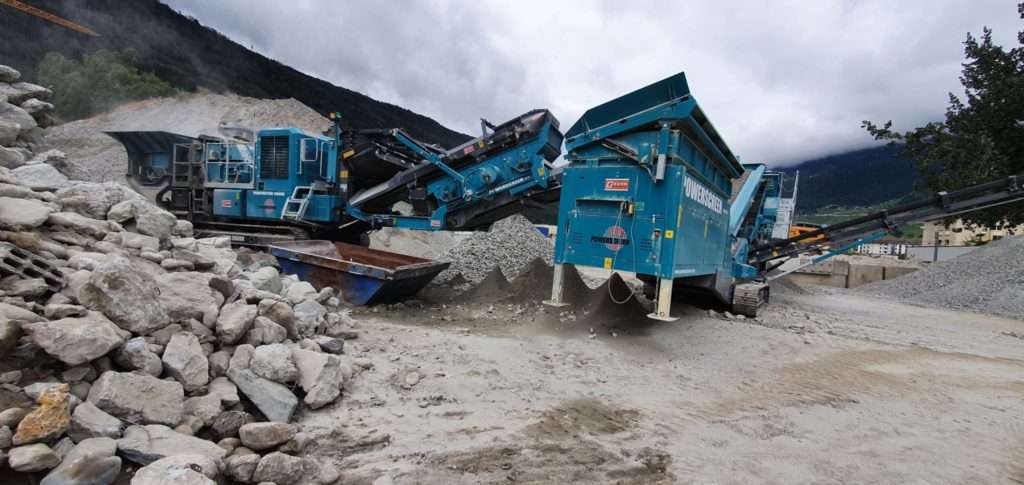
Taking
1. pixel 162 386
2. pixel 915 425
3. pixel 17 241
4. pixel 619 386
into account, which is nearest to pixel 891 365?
pixel 915 425

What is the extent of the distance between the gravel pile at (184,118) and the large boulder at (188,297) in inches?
1047

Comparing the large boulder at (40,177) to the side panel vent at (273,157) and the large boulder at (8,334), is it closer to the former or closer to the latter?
the large boulder at (8,334)

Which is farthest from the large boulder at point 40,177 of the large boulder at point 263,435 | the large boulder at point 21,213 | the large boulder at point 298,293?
the large boulder at point 263,435

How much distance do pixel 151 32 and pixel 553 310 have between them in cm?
3371

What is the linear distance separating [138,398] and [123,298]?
27.0 inches

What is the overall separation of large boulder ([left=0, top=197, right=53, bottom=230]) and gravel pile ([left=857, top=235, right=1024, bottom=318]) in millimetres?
15470

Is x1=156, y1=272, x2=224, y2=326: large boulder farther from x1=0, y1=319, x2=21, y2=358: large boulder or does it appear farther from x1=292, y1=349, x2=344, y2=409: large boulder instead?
x1=0, y1=319, x2=21, y2=358: large boulder

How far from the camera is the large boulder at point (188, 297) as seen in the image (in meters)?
3.34

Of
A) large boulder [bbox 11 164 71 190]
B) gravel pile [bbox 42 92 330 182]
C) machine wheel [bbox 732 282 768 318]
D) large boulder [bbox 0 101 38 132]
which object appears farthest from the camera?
gravel pile [bbox 42 92 330 182]

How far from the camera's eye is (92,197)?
4590mm

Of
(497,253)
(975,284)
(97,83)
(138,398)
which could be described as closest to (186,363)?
(138,398)

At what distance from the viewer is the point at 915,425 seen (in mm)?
3693

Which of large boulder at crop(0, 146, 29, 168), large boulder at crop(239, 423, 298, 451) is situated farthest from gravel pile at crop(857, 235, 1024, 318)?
large boulder at crop(0, 146, 29, 168)

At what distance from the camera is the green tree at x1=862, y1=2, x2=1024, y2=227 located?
16.0 m
